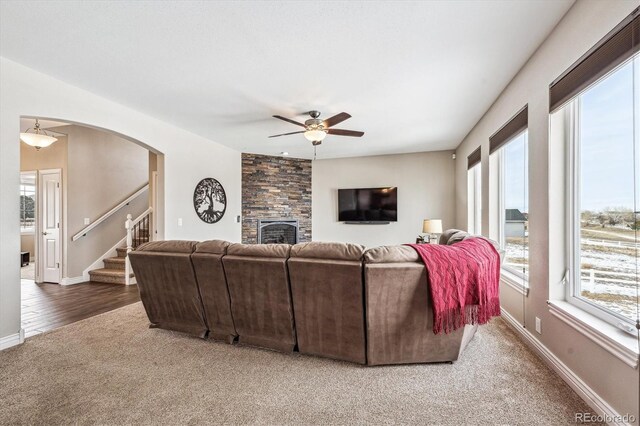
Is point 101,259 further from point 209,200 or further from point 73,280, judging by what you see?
point 209,200

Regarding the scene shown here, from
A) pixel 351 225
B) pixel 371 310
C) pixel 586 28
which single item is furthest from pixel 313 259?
pixel 351 225

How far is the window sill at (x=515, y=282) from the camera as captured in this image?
2.69 meters

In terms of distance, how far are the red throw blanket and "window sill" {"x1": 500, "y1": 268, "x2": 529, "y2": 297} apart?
0.81m

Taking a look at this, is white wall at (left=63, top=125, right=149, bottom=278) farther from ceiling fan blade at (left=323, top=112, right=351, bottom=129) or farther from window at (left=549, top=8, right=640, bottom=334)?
window at (left=549, top=8, right=640, bottom=334)

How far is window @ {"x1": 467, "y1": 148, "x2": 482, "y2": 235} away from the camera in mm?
4745

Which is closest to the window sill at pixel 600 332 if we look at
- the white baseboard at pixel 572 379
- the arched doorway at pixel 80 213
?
the white baseboard at pixel 572 379

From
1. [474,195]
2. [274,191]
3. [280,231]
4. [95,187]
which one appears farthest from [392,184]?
[95,187]

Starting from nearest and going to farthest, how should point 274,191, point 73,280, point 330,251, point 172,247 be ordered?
point 330,251, point 172,247, point 73,280, point 274,191

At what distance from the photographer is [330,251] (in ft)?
7.16

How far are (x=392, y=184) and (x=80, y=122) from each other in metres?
5.48

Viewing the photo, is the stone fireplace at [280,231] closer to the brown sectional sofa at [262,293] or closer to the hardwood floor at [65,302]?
the hardwood floor at [65,302]

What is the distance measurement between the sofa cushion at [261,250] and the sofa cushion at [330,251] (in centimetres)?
8

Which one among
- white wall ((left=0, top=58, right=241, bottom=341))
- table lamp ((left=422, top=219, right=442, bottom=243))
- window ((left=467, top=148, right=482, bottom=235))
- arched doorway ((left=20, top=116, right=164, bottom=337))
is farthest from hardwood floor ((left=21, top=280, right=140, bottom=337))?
window ((left=467, top=148, right=482, bottom=235))

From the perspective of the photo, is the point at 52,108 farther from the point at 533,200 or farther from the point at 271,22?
the point at 533,200
